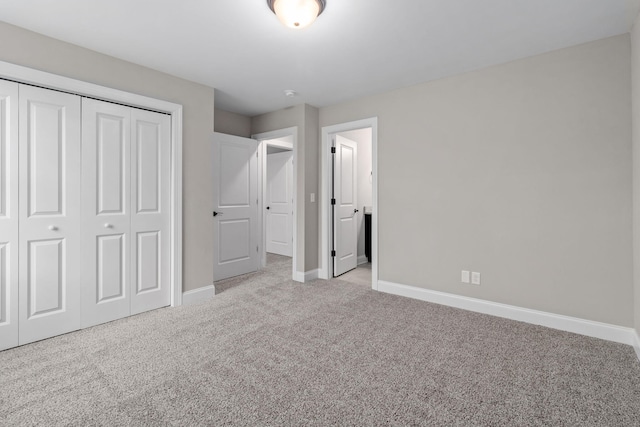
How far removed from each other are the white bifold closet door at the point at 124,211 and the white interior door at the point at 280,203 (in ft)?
9.89

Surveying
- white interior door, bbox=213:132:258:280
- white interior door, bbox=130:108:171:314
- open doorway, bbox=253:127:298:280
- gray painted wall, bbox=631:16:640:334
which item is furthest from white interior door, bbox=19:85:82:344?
gray painted wall, bbox=631:16:640:334

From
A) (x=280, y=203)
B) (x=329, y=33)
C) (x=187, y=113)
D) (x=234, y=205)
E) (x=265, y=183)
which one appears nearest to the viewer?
(x=329, y=33)

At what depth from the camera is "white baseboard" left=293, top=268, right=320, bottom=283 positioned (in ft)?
13.6

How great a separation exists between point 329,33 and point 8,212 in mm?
2793

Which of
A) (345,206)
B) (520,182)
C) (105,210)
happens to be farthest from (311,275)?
(520,182)

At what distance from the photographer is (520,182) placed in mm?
2840

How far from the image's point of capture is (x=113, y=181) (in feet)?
9.15

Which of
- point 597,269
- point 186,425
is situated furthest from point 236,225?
point 597,269

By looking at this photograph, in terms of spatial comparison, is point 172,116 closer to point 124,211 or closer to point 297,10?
point 124,211

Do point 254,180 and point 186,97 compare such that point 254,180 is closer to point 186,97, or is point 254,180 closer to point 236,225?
point 236,225

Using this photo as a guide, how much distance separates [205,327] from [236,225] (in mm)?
1981

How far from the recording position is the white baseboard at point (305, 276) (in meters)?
4.15

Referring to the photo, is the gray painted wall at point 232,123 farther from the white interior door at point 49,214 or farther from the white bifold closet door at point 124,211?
the white interior door at point 49,214

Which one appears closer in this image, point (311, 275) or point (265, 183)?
point (311, 275)
